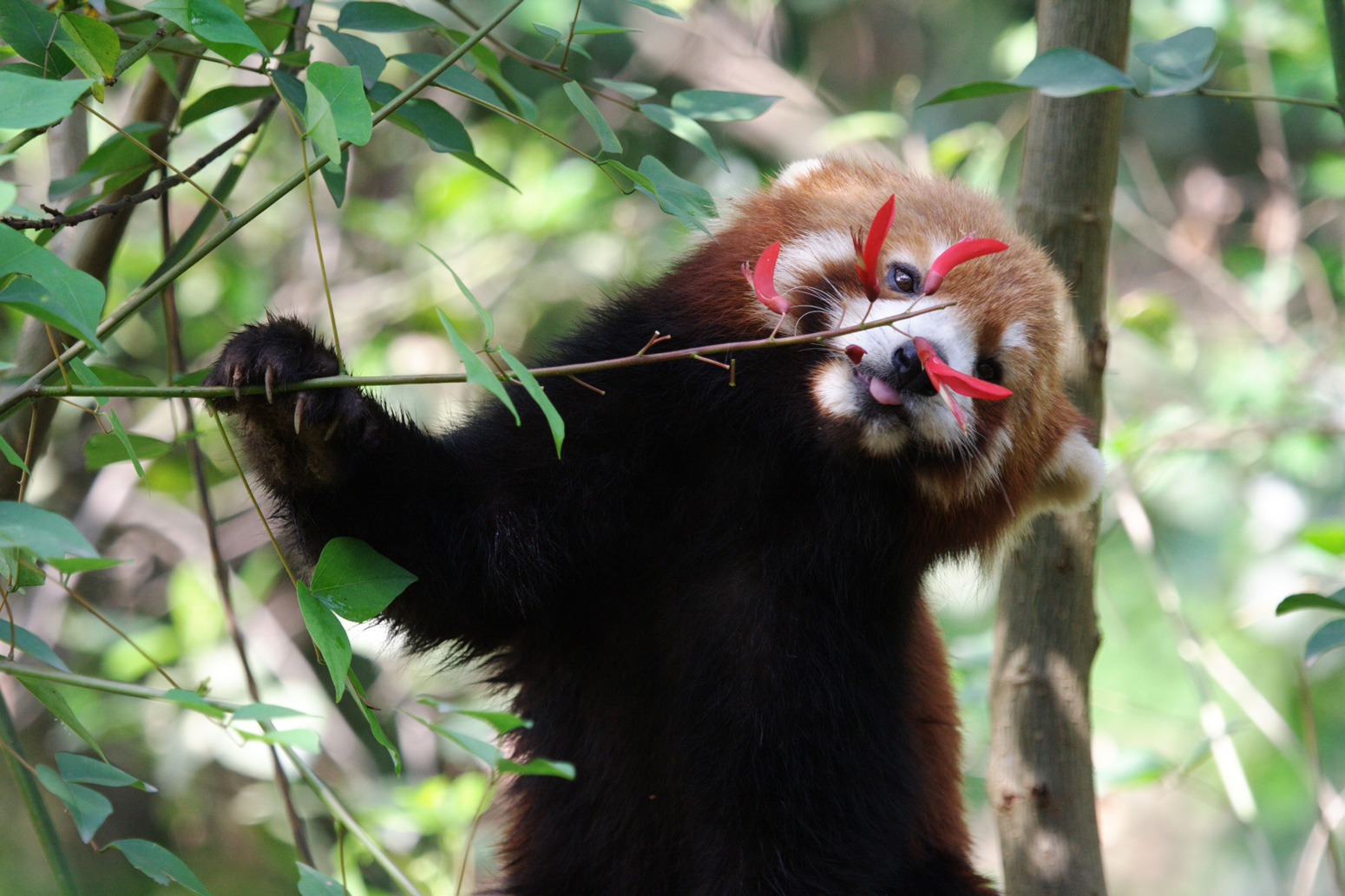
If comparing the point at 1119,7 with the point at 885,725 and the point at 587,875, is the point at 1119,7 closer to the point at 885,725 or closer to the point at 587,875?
the point at 885,725

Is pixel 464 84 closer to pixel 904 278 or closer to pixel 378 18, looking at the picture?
pixel 378 18

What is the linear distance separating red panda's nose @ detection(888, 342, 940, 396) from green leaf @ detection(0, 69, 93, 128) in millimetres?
1300

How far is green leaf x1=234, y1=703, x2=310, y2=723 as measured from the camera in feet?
3.60

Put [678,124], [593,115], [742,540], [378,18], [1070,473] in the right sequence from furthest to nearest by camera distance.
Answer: [1070,473]
[742,540]
[678,124]
[378,18]
[593,115]

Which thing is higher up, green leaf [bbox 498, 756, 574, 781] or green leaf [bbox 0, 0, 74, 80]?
green leaf [bbox 0, 0, 74, 80]

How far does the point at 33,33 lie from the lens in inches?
54.9

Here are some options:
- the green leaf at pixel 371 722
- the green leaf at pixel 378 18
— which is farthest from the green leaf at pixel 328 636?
the green leaf at pixel 378 18

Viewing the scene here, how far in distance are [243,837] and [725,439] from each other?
3439 mm

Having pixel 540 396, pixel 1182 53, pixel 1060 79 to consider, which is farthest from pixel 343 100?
pixel 1182 53

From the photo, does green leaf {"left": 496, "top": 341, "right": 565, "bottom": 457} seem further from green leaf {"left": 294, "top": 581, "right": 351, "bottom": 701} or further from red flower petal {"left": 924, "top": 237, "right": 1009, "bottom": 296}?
red flower petal {"left": 924, "top": 237, "right": 1009, "bottom": 296}

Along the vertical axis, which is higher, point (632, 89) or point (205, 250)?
point (632, 89)

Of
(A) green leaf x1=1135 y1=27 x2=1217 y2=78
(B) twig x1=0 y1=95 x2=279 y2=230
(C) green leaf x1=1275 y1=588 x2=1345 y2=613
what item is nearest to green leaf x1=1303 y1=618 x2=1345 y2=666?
(C) green leaf x1=1275 y1=588 x2=1345 y2=613

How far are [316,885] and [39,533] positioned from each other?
22.6 inches

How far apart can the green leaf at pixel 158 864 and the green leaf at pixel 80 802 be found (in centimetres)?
3
